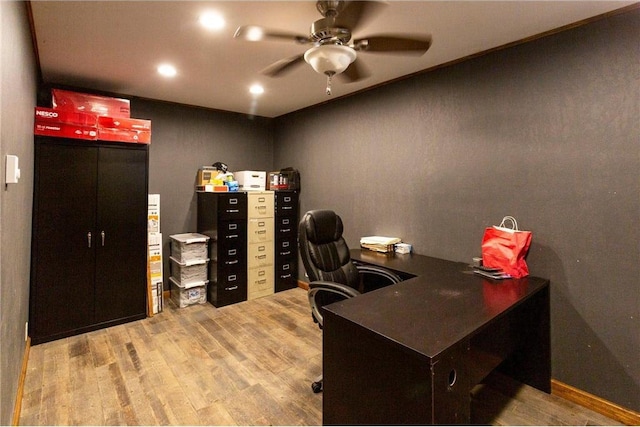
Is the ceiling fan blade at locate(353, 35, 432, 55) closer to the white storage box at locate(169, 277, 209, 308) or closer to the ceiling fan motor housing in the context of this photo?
the ceiling fan motor housing

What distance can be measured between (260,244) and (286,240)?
40 centimetres

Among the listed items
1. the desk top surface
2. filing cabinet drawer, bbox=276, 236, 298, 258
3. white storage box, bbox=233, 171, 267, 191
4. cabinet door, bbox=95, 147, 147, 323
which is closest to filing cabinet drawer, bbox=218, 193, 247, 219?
white storage box, bbox=233, 171, 267, 191

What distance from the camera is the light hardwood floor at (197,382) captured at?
1.91 m

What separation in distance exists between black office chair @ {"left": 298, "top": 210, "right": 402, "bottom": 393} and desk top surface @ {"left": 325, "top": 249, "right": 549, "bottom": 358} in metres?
0.37

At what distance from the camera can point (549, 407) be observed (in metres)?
→ 2.04

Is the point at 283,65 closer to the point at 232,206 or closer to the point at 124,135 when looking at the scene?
the point at 124,135

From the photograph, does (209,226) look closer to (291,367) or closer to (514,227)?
(291,367)

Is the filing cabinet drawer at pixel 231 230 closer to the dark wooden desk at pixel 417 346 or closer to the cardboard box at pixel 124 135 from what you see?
the cardboard box at pixel 124 135

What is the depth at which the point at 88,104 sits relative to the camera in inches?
118

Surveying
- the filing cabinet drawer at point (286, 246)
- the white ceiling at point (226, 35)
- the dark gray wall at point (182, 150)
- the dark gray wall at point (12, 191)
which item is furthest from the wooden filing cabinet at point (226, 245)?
the dark gray wall at point (12, 191)

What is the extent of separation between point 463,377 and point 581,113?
185 centimetres

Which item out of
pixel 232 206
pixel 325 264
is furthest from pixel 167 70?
pixel 325 264

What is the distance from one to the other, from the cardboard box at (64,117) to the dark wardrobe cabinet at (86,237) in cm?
16

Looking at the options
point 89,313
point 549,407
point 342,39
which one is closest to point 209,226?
point 89,313
